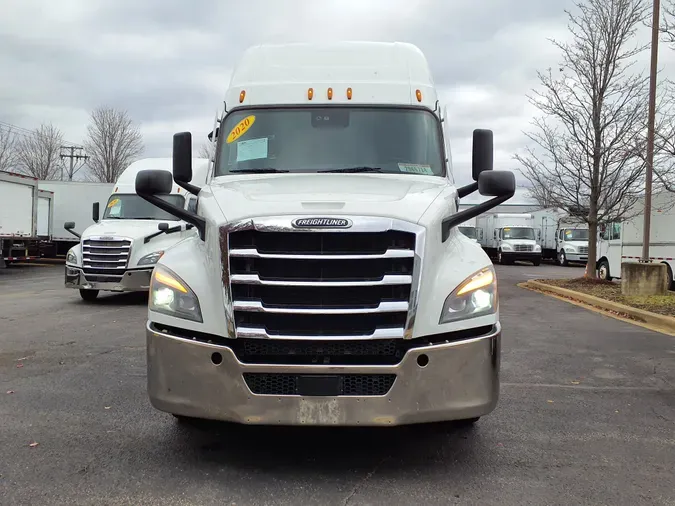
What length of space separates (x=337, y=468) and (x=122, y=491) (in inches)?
49.1

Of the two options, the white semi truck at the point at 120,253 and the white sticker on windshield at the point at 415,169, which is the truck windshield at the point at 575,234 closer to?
the white semi truck at the point at 120,253

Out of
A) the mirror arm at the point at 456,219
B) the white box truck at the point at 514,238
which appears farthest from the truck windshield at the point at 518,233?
the mirror arm at the point at 456,219

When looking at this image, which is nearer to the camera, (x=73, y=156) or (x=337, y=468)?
(x=337, y=468)

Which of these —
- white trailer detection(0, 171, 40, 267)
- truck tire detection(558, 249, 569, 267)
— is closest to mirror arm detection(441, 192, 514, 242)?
white trailer detection(0, 171, 40, 267)

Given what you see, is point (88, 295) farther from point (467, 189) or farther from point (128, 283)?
point (467, 189)

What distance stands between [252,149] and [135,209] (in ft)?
28.4

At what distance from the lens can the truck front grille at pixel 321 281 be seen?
348 cm

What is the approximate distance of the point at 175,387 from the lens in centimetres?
355

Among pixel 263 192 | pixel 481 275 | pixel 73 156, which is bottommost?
pixel 481 275

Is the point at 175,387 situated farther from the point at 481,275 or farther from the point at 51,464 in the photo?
the point at 481,275

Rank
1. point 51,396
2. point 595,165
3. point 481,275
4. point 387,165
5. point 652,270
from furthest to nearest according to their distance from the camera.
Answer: point 595,165 → point 652,270 → point 51,396 → point 387,165 → point 481,275

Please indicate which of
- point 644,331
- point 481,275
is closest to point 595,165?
point 644,331

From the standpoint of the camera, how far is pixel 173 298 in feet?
12.0

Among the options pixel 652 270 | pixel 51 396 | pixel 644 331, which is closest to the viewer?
pixel 51 396
